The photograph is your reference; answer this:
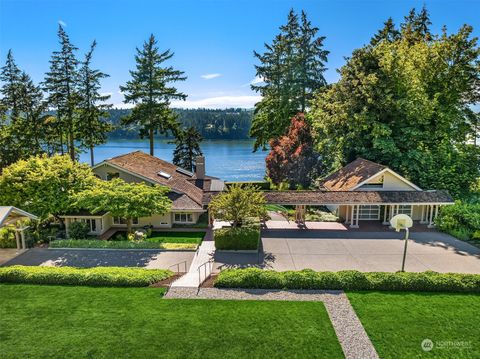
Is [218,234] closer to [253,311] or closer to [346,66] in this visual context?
[253,311]

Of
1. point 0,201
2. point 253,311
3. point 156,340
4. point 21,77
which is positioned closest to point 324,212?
point 253,311

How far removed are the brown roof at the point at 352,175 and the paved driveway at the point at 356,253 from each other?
4788mm

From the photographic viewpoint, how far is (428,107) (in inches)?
1097

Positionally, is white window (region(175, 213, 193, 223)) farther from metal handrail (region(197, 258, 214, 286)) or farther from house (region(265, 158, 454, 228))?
metal handrail (region(197, 258, 214, 286))

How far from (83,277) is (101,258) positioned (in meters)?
3.48

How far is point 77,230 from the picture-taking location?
869 inches

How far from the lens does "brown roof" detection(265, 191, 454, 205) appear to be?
2450 cm

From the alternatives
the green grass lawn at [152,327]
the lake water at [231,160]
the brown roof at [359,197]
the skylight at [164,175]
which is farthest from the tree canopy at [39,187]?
the lake water at [231,160]

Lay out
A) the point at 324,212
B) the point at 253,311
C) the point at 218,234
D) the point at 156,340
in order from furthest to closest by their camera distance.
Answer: the point at 324,212 → the point at 218,234 → the point at 253,311 → the point at 156,340

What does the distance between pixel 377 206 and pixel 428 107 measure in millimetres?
9459

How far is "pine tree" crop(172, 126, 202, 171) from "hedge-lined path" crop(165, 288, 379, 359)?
93.0 feet

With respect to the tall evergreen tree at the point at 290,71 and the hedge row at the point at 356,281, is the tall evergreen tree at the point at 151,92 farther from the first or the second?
the hedge row at the point at 356,281

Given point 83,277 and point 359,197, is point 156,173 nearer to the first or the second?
point 83,277

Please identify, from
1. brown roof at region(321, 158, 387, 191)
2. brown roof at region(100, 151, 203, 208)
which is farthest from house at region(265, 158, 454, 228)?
brown roof at region(100, 151, 203, 208)
